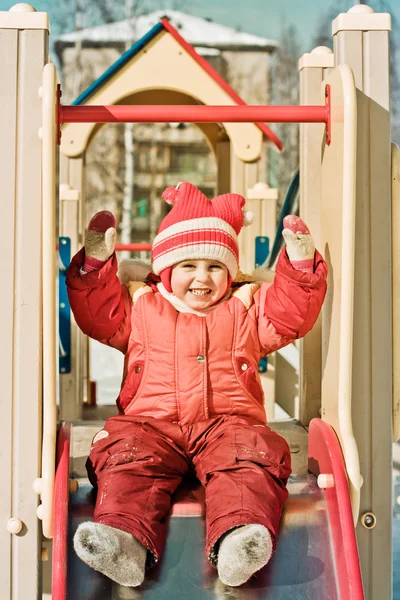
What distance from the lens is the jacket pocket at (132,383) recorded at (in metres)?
2.43

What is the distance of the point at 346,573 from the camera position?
→ 199 centimetres

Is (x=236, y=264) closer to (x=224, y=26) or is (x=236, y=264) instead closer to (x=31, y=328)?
(x=31, y=328)

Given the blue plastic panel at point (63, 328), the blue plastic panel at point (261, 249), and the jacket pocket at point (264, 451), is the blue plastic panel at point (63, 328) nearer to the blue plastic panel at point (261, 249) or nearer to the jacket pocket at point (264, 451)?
the blue plastic panel at point (261, 249)

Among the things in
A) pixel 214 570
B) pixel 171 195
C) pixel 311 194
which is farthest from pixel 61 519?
pixel 311 194

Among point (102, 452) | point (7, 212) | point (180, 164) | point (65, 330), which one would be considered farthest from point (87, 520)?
point (180, 164)

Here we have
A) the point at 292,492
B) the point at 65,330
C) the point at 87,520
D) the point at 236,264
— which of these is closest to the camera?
the point at 87,520

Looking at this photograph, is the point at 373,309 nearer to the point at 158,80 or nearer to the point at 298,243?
the point at 298,243

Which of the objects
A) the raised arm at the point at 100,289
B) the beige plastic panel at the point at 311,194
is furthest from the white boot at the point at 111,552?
the beige plastic panel at the point at 311,194

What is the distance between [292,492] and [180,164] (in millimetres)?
22702

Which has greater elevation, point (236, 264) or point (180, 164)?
point (180, 164)

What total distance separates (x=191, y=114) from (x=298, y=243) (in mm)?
453

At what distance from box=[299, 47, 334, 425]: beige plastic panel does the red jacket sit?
0.80m

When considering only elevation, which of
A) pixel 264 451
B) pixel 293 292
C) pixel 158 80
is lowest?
pixel 264 451

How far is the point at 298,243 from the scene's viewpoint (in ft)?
7.52
